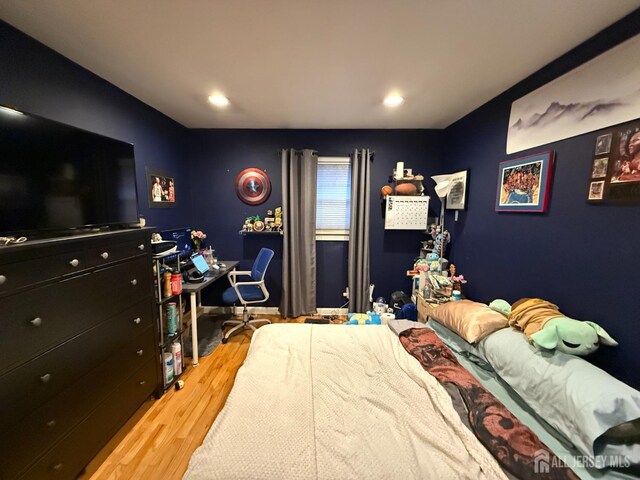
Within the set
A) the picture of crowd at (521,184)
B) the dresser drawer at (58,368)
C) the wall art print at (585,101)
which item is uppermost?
the wall art print at (585,101)

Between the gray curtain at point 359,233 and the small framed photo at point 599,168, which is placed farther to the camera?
the gray curtain at point 359,233

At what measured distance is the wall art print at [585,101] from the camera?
3.98ft

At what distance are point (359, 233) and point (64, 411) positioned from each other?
2.90 metres

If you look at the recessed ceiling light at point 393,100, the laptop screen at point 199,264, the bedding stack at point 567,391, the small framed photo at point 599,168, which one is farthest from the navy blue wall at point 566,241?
the laptop screen at point 199,264

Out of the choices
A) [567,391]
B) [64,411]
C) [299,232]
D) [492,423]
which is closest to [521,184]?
[567,391]

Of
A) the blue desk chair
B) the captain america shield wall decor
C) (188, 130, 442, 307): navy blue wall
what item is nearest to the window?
(188, 130, 442, 307): navy blue wall

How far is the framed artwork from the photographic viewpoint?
1.19 metres

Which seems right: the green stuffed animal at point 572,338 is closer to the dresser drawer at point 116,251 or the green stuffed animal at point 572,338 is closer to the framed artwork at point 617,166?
the framed artwork at point 617,166

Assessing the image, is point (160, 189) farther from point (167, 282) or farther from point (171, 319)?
point (171, 319)

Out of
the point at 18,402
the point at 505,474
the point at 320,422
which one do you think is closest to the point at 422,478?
the point at 505,474

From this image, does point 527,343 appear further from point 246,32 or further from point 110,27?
point 110,27

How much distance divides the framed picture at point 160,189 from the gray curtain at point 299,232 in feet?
4.49

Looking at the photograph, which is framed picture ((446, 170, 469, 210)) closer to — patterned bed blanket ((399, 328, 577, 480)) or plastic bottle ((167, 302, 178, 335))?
patterned bed blanket ((399, 328, 577, 480))

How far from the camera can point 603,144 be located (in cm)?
133
